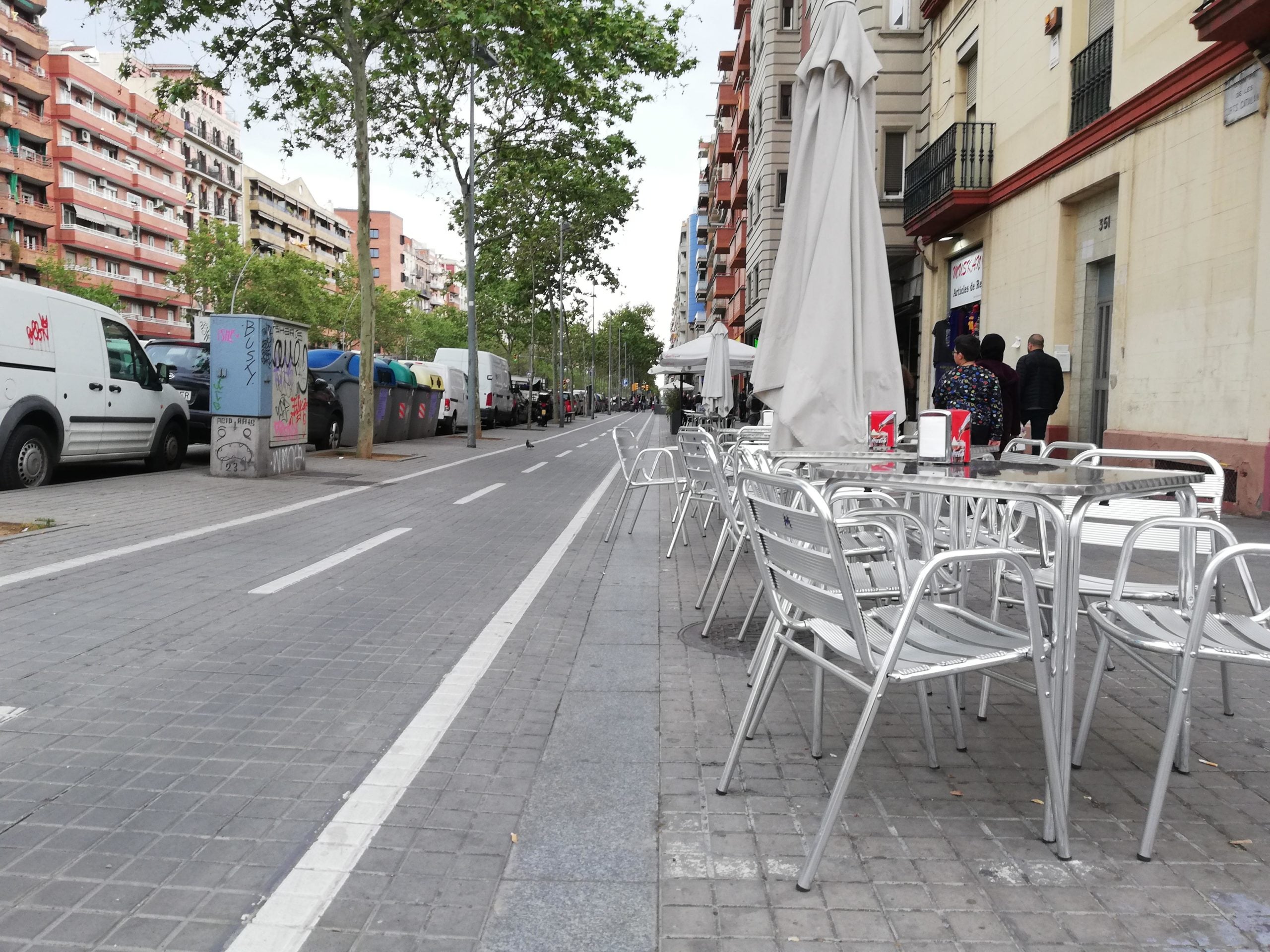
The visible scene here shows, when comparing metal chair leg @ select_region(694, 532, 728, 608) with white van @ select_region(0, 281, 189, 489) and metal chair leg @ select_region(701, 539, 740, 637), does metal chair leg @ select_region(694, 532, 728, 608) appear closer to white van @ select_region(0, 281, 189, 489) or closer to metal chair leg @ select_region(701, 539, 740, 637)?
metal chair leg @ select_region(701, 539, 740, 637)

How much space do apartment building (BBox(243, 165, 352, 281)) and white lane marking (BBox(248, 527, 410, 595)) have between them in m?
74.6

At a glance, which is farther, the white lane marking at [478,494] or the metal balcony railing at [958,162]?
the metal balcony railing at [958,162]

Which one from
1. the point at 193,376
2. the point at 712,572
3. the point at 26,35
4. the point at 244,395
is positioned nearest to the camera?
the point at 712,572

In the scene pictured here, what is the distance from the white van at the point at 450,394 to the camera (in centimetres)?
2938

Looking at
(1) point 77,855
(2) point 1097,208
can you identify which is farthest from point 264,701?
(2) point 1097,208

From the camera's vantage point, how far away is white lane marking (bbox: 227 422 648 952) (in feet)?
7.79

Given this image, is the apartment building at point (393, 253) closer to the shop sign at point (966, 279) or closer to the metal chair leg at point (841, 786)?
the shop sign at point (966, 279)

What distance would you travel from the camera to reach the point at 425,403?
26.7 metres

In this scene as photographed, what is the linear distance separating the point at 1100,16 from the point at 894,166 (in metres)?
10.2

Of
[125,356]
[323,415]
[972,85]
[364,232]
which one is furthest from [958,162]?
[125,356]

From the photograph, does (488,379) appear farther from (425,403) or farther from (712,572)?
(712,572)

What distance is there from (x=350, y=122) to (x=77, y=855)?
70.5 ft

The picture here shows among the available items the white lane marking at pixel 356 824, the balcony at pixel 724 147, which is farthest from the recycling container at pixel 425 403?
the balcony at pixel 724 147

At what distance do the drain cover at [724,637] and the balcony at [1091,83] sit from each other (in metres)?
11.0
